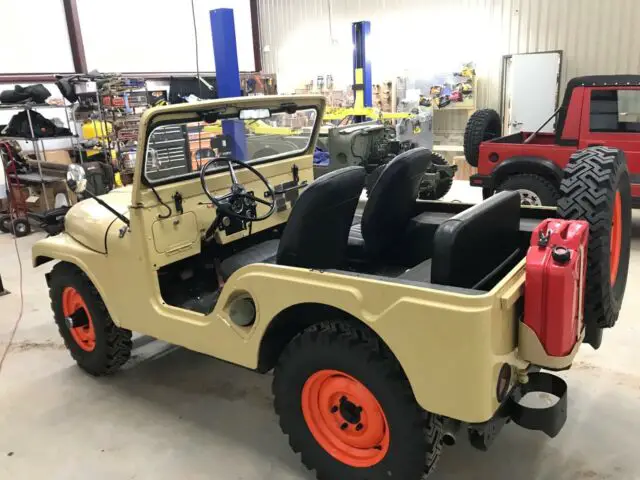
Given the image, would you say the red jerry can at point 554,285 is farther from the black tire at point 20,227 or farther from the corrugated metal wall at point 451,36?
the corrugated metal wall at point 451,36

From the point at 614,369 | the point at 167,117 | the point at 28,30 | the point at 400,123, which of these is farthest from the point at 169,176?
the point at 28,30

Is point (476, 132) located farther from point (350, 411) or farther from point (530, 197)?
point (350, 411)

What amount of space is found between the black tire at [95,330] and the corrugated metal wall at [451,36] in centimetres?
749

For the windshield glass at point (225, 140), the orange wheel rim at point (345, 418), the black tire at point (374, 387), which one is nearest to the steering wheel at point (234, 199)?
the windshield glass at point (225, 140)

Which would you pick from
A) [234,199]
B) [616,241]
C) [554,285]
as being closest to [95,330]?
[234,199]

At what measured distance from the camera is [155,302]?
9.24ft

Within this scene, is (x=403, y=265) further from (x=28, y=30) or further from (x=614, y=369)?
(x=28, y=30)

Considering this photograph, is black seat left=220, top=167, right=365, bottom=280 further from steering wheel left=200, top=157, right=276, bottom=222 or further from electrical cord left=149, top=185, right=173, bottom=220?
electrical cord left=149, top=185, right=173, bottom=220

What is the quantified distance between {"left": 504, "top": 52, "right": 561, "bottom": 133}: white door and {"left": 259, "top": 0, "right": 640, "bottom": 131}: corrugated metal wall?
0.35m

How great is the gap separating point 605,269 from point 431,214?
47.2 inches

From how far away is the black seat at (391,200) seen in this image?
2781mm

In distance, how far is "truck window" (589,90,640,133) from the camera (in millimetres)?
5551

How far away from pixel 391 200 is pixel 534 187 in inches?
143

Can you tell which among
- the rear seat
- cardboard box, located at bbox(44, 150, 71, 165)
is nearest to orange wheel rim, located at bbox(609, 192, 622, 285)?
the rear seat
